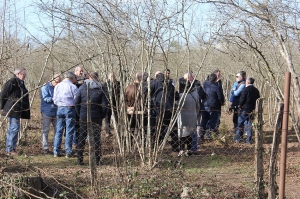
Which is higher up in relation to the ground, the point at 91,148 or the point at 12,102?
the point at 12,102

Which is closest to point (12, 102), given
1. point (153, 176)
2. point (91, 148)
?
point (91, 148)

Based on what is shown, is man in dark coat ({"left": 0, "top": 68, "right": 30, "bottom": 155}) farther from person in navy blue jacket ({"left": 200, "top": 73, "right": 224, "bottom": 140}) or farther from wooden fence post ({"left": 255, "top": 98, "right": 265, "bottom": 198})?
wooden fence post ({"left": 255, "top": 98, "right": 265, "bottom": 198})

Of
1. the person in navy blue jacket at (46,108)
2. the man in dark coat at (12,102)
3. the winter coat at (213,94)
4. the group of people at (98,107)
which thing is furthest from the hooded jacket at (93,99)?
the winter coat at (213,94)

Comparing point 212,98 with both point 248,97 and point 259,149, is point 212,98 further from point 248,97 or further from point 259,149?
point 259,149

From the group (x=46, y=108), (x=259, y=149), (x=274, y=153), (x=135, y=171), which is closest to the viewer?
(x=274, y=153)

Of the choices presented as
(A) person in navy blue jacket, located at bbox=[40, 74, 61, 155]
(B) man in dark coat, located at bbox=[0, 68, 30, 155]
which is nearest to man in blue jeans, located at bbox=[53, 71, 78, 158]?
(A) person in navy blue jacket, located at bbox=[40, 74, 61, 155]

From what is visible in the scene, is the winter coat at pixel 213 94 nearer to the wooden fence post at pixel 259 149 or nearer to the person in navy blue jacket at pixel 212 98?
the person in navy blue jacket at pixel 212 98

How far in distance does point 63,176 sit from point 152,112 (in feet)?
6.44

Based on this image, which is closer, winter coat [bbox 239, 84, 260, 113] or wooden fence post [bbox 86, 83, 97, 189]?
wooden fence post [bbox 86, 83, 97, 189]

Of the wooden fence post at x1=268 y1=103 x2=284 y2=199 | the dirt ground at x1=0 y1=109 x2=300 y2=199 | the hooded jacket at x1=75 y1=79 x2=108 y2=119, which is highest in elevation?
the hooded jacket at x1=75 y1=79 x2=108 y2=119

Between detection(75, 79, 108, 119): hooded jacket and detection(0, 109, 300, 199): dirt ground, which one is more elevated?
detection(75, 79, 108, 119): hooded jacket

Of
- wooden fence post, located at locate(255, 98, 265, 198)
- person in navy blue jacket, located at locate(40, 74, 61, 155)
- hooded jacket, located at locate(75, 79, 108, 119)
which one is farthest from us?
person in navy blue jacket, located at locate(40, 74, 61, 155)

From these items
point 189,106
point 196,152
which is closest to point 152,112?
point 189,106

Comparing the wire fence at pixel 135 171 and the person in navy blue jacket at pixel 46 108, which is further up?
the person in navy blue jacket at pixel 46 108
